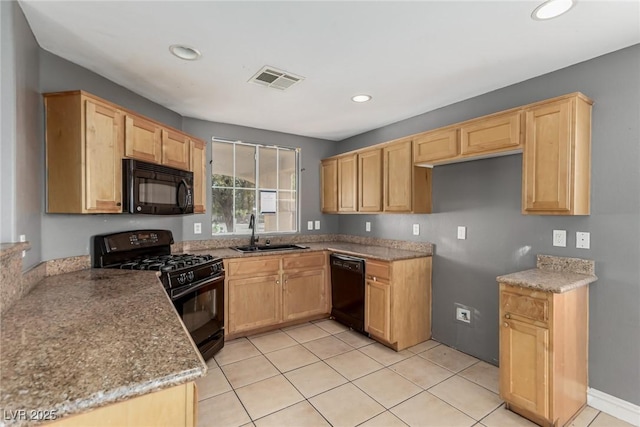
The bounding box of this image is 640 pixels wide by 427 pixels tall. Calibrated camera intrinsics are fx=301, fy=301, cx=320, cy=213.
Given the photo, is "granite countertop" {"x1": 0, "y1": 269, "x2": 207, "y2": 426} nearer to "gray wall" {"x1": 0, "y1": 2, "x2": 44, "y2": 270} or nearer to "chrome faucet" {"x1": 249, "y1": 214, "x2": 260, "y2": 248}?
"gray wall" {"x1": 0, "y1": 2, "x2": 44, "y2": 270}

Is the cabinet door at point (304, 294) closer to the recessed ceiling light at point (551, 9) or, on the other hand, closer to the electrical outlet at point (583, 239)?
the electrical outlet at point (583, 239)

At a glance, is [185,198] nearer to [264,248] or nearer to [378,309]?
[264,248]

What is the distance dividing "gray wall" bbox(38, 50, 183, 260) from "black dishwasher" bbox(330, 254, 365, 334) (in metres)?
2.15

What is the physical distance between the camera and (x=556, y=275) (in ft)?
7.07

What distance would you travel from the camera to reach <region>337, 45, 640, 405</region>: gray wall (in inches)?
78.8

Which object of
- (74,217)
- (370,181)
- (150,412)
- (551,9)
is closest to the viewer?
(150,412)

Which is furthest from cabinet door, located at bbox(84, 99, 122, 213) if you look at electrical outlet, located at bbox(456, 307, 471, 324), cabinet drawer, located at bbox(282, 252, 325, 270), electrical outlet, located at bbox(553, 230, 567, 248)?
electrical outlet, located at bbox(553, 230, 567, 248)

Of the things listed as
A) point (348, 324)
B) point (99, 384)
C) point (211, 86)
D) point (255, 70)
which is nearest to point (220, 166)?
point (211, 86)

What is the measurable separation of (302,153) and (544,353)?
137 inches

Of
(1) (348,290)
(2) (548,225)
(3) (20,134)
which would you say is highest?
(3) (20,134)

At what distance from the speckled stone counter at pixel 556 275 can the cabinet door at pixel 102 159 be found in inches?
112

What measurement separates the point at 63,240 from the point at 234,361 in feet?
5.58

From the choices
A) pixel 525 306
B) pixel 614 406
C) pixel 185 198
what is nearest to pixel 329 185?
pixel 185 198

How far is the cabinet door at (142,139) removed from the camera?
7.61ft
